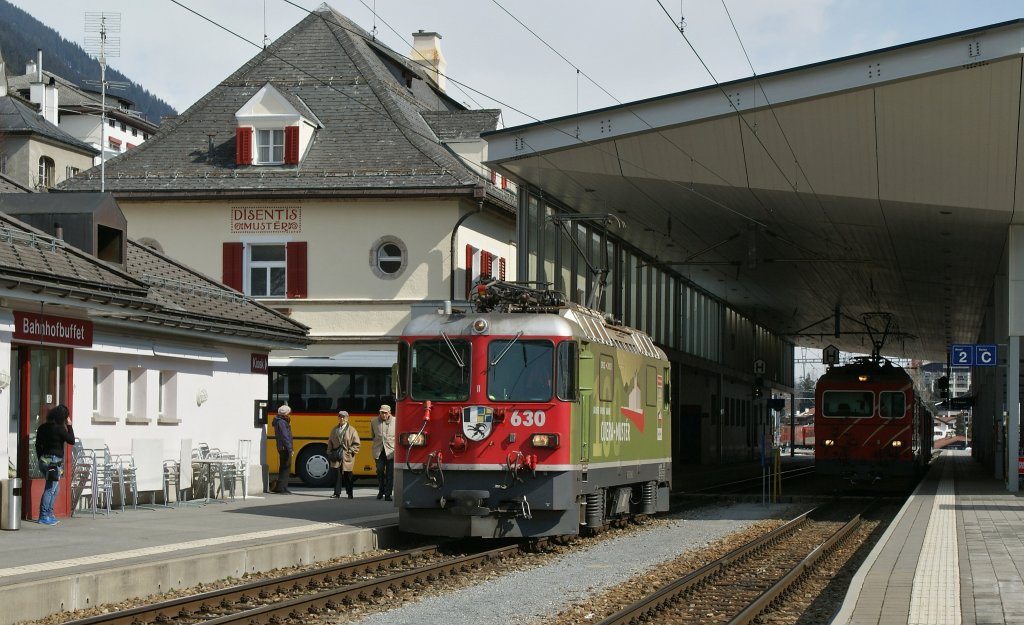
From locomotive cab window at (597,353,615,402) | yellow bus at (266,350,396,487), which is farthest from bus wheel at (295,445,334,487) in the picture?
locomotive cab window at (597,353,615,402)

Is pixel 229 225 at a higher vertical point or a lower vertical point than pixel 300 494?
higher

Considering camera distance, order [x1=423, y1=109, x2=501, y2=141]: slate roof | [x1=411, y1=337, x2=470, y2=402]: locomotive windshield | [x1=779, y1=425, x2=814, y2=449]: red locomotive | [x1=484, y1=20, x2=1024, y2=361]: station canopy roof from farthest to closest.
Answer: [x1=779, y1=425, x2=814, y2=449]: red locomotive < [x1=423, y1=109, x2=501, y2=141]: slate roof < [x1=484, y1=20, x2=1024, y2=361]: station canopy roof < [x1=411, y1=337, x2=470, y2=402]: locomotive windshield

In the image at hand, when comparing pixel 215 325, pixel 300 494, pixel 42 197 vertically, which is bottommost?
pixel 300 494

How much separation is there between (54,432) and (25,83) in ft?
313

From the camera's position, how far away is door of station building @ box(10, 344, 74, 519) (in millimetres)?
16812

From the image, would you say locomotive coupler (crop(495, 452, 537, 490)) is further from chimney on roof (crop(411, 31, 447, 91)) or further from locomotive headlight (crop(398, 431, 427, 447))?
chimney on roof (crop(411, 31, 447, 91))

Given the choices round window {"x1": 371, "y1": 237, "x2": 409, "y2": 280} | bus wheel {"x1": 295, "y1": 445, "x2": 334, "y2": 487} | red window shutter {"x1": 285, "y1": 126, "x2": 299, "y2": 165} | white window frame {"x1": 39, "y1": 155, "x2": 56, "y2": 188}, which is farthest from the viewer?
white window frame {"x1": 39, "y1": 155, "x2": 56, "y2": 188}

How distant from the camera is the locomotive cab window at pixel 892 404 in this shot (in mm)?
31000

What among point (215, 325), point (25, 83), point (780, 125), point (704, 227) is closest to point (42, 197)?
point (215, 325)

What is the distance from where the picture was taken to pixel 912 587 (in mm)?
11562

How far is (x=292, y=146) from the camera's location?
120 ft

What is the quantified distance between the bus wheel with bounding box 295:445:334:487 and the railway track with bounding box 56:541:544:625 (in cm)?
1420

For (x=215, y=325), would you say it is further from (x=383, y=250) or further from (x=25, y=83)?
(x=25, y=83)

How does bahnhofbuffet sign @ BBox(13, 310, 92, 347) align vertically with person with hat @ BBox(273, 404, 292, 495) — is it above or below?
above
